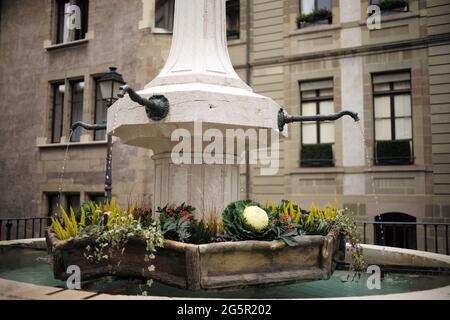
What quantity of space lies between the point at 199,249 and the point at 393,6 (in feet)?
38.6

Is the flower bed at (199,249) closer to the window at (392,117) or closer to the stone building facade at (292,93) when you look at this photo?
the stone building facade at (292,93)

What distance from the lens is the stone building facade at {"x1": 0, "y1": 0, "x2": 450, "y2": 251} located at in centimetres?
1162

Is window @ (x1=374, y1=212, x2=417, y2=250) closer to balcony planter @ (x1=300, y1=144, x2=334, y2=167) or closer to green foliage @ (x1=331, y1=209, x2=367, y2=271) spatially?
balcony planter @ (x1=300, y1=144, x2=334, y2=167)

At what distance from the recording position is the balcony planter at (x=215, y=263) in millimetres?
3346

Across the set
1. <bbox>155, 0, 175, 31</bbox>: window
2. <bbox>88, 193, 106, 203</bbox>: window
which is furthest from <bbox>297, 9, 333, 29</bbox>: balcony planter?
<bbox>88, 193, 106, 203</bbox>: window

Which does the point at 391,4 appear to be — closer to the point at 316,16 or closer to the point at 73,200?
the point at 316,16

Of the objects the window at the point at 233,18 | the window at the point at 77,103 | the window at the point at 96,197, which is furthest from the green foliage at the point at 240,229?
the window at the point at 77,103

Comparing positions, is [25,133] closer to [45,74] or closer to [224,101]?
[45,74]

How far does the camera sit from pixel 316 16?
13.3 m

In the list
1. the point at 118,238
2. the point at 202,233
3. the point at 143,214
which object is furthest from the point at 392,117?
the point at 118,238

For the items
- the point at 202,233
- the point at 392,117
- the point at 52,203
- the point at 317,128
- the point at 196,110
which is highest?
the point at 392,117

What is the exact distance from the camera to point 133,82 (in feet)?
46.5
